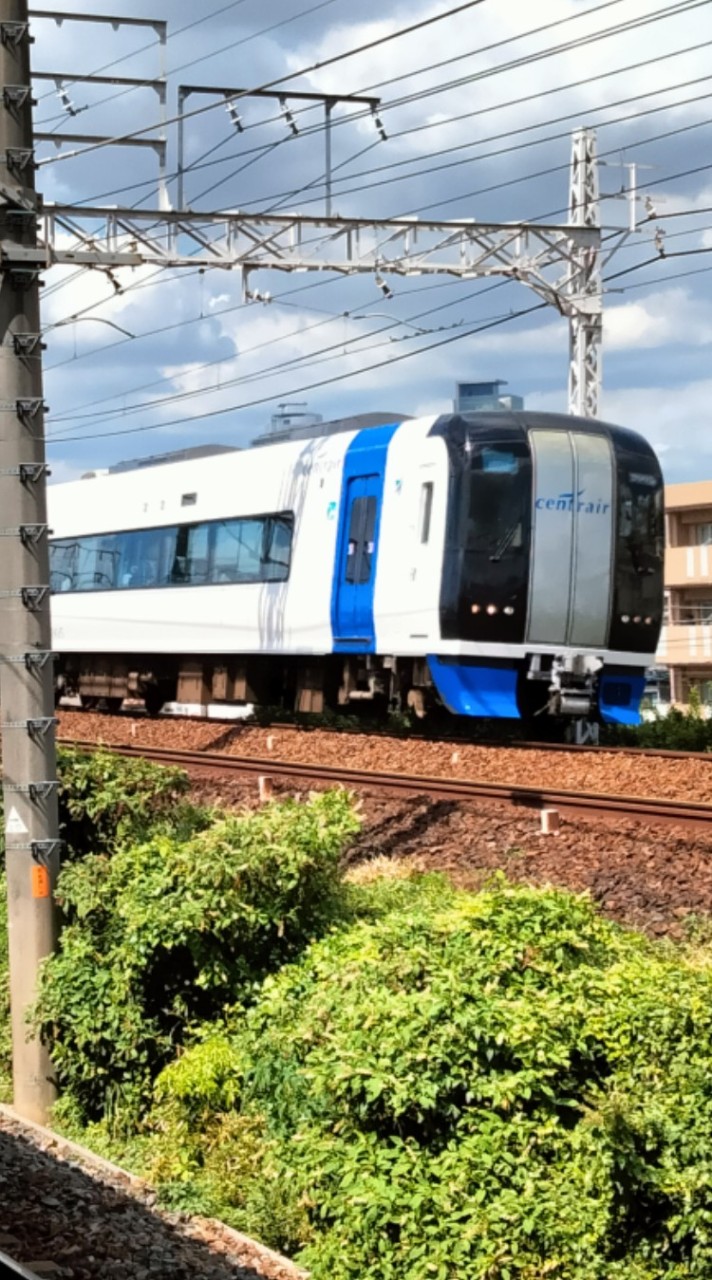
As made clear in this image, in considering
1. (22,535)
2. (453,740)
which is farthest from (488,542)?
(22,535)

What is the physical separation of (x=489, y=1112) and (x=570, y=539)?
11.7 m

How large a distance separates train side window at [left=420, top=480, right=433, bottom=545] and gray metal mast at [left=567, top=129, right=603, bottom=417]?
7621 millimetres

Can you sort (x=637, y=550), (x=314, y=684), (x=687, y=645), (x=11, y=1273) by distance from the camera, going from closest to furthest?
(x=11, y=1273)
(x=637, y=550)
(x=314, y=684)
(x=687, y=645)

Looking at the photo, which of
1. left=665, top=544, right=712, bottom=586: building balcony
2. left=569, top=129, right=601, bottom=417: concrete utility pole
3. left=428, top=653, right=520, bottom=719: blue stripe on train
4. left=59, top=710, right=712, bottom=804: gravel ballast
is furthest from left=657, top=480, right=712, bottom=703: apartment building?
left=428, top=653, right=520, bottom=719: blue stripe on train

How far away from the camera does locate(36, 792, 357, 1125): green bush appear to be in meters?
8.20

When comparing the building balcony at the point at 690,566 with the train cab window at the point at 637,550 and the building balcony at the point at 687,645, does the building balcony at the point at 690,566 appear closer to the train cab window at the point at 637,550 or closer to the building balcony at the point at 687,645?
the building balcony at the point at 687,645

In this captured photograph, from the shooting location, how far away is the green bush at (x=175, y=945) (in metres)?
8.20

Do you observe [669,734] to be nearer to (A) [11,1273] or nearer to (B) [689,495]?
(A) [11,1273]

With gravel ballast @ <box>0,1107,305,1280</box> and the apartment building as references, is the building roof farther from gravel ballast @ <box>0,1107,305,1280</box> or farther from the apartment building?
gravel ballast @ <box>0,1107,305,1280</box>

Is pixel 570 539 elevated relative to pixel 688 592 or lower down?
elevated

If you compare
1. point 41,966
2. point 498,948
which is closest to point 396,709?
point 41,966

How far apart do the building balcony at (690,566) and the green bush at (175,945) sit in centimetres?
4072

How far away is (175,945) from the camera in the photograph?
8.12 meters

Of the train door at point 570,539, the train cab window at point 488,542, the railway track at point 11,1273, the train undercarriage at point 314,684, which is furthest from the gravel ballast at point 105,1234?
the train door at point 570,539
